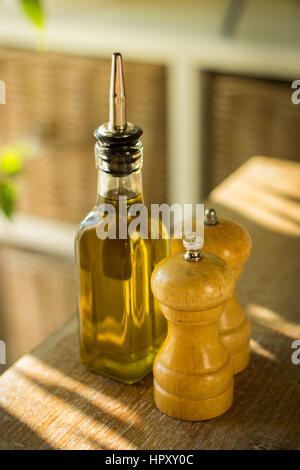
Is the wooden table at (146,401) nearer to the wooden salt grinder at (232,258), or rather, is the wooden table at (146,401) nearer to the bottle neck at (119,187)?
the wooden salt grinder at (232,258)

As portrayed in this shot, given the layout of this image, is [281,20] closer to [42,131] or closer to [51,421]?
[42,131]

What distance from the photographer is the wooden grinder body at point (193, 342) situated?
0.57 m

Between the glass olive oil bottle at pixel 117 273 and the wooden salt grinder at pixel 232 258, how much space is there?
0.05 metres

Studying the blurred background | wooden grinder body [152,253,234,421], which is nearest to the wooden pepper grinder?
wooden grinder body [152,253,234,421]

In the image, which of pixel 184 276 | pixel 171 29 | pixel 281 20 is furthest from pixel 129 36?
pixel 184 276

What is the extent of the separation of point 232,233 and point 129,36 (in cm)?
114

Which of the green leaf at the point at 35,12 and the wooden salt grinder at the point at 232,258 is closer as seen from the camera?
the green leaf at the point at 35,12

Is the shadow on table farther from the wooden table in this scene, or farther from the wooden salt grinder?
the wooden salt grinder

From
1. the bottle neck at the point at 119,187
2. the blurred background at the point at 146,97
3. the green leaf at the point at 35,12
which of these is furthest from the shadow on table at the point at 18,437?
Answer: the blurred background at the point at 146,97

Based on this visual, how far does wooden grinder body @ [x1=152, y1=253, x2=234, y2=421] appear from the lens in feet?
1.86

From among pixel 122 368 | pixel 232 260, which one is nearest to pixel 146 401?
pixel 122 368

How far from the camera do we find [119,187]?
0.63 meters

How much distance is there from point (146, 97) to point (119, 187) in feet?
3.90

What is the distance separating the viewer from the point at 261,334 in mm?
758
